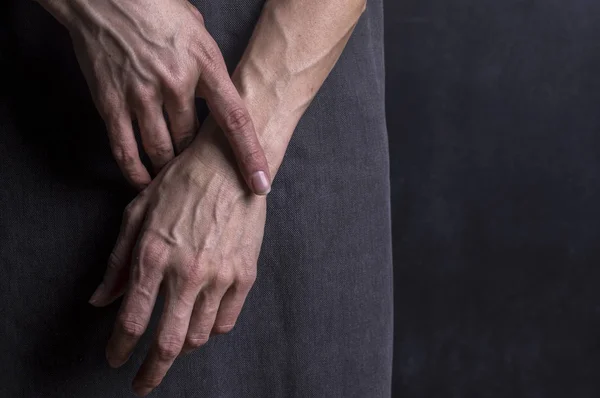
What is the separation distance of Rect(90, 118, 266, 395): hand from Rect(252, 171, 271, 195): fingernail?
0.02 meters

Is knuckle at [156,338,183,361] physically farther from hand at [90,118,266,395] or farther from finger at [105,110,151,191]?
finger at [105,110,151,191]

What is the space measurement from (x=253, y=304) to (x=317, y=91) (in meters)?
0.24

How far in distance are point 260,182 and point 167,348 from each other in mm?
178

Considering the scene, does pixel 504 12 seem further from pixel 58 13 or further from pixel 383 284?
pixel 58 13

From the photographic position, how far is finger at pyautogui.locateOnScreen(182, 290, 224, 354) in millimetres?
817

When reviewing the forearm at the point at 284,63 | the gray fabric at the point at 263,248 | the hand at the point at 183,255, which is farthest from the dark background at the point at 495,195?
the hand at the point at 183,255

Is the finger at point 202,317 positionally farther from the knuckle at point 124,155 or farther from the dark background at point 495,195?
the dark background at point 495,195

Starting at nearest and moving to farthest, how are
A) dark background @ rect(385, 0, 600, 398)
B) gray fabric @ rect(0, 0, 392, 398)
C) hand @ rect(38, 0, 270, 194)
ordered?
hand @ rect(38, 0, 270, 194), gray fabric @ rect(0, 0, 392, 398), dark background @ rect(385, 0, 600, 398)

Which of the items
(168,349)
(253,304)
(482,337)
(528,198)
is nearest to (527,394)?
(482,337)

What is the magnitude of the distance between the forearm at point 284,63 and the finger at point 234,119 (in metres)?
0.04

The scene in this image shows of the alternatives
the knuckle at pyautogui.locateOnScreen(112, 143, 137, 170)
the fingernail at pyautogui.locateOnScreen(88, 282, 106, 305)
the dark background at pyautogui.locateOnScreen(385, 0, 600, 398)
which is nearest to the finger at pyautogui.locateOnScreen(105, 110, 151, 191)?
the knuckle at pyautogui.locateOnScreen(112, 143, 137, 170)

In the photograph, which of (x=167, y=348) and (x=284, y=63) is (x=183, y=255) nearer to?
(x=167, y=348)

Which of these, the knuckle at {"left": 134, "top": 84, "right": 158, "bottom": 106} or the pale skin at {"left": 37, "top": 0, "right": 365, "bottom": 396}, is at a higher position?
the knuckle at {"left": 134, "top": 84, "right": 158, "bottom": 106}

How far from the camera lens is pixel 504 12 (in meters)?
2.09
